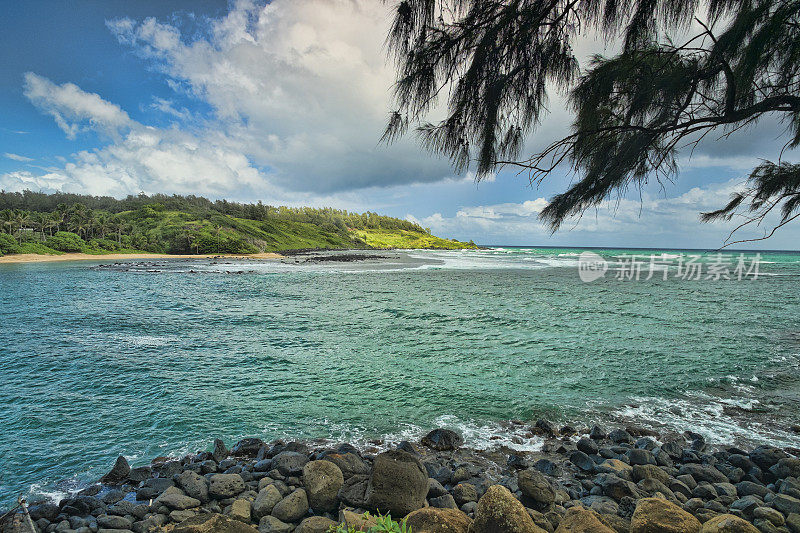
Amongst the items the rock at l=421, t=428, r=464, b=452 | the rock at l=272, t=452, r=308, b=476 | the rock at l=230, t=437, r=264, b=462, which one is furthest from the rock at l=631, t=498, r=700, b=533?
the rock at l=230, t=437, r=264, b=462

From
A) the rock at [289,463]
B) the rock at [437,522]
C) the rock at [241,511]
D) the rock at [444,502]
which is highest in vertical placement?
the rock at [437,522]

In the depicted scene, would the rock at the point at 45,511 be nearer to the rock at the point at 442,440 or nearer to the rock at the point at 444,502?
the rock at the point at 444,502

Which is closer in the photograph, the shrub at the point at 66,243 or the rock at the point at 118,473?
the rock at the point at 118,473

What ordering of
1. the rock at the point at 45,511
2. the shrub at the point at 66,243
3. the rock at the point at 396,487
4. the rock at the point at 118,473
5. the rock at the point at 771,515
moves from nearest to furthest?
the rock at the point at 771,515 < the rock at the point at 396,487 < the rock at the point at 45,511 < the rock at the point at 118,473 < the shrub at the point at 66,243

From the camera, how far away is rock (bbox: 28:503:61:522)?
3.90 m

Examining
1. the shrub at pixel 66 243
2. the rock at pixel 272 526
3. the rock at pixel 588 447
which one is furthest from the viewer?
the shrub at pixel 66 243

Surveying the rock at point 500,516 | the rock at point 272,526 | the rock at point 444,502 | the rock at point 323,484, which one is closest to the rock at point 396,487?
the rock at point 444,502

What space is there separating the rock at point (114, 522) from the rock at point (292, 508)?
1543mm

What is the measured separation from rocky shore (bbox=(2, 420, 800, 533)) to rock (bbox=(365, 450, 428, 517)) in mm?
10

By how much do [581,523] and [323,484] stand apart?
2530mm

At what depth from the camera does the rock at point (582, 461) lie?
499cm

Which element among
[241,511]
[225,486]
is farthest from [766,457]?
[225,486]

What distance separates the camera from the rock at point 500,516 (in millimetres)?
2566

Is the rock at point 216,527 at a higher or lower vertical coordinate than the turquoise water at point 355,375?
higher
